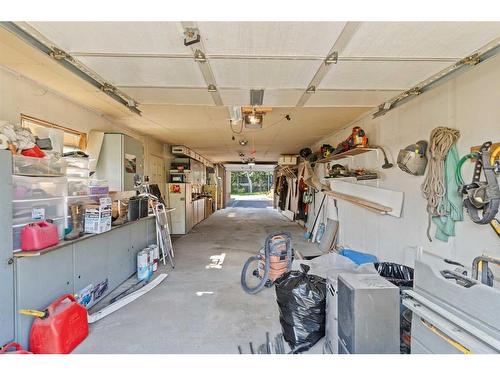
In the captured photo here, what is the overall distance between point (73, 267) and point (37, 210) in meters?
0.65

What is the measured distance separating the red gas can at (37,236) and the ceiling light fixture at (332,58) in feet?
8.62

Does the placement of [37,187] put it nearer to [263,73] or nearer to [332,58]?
[263,73]

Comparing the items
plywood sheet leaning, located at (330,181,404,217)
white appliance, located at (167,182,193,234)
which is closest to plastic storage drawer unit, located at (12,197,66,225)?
plywood sheet leaning, located at (330,181,404,217)

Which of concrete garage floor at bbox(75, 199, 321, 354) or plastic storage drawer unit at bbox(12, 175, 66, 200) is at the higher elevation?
plastic storage drawer unit at bbox(12, 175, 66, 200)

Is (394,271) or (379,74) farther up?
(379,74)

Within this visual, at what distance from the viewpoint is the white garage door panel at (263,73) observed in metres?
1.77

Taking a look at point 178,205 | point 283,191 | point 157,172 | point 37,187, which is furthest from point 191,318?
point 283,191

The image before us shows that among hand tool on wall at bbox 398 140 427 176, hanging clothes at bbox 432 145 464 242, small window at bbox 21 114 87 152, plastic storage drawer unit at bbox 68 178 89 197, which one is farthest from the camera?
plastic storage drawer unit at bbox 68 178 89 197

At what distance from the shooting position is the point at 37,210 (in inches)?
83.4

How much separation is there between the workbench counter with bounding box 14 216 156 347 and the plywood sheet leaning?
3539 millimetres

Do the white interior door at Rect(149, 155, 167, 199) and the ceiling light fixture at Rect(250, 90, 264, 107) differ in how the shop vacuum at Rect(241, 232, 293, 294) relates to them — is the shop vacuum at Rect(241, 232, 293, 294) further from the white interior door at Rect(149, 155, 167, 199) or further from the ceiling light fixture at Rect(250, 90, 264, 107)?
the white interior door at Rect(149, 155, 167, 199)

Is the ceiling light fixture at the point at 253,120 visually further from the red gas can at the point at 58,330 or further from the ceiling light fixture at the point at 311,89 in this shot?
the red gas can at the point at 58,330

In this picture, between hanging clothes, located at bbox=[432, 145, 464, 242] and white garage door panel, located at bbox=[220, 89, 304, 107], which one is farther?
white garage door panel, located at bbox=[220, 89, 304, 107]

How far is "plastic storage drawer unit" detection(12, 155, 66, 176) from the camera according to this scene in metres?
1.95
